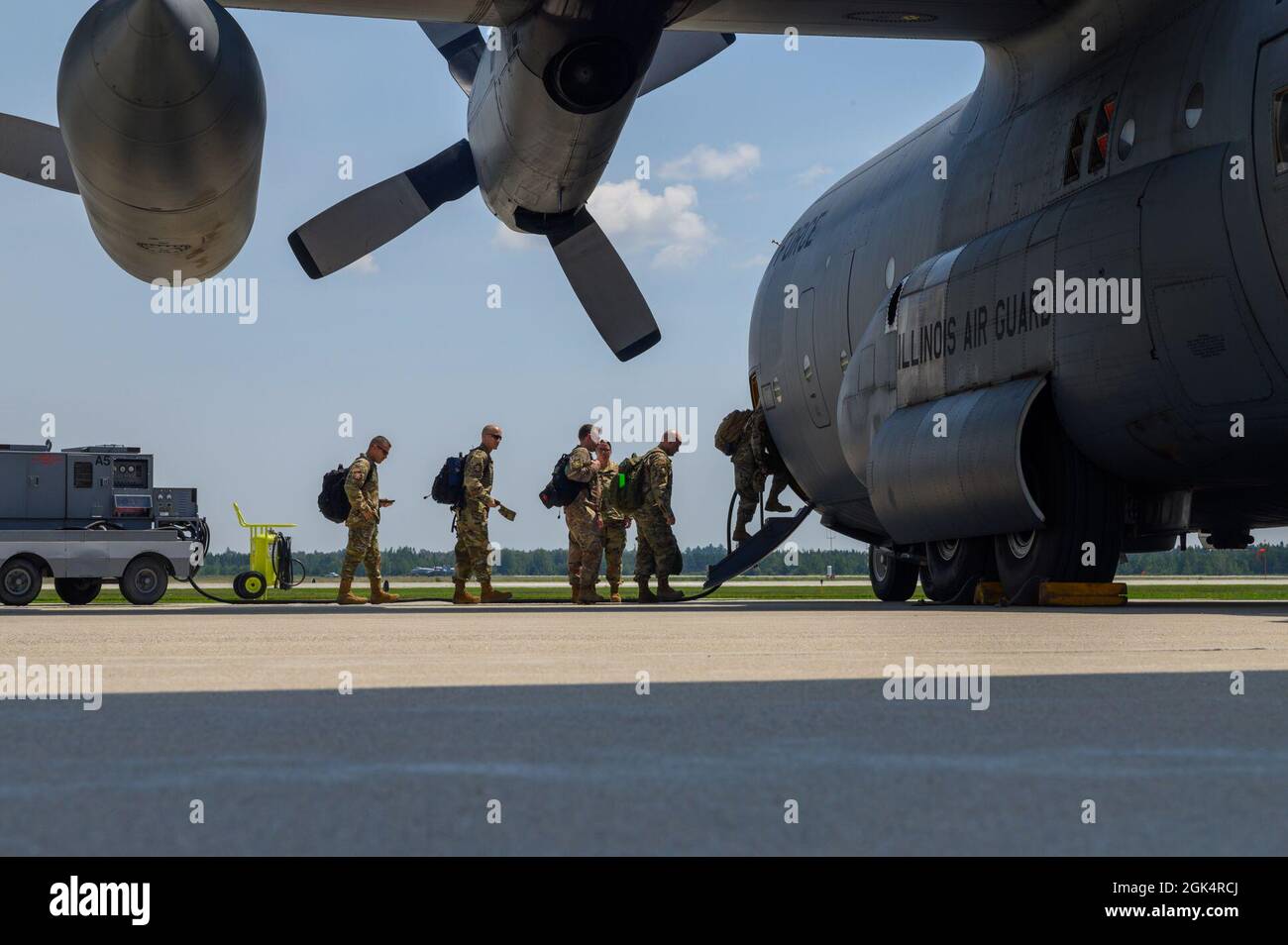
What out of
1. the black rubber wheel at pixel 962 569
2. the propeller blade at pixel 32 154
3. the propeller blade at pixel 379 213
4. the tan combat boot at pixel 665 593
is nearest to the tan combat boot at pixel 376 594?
the tan combat boot at pixel 665 593

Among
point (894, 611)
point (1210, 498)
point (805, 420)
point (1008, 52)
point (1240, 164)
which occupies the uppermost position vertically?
point (1008, 52)

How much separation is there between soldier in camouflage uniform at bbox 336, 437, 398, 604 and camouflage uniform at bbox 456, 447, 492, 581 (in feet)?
3.22

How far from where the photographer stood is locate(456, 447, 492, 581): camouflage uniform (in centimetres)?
1803

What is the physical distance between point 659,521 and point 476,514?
2.34 meters

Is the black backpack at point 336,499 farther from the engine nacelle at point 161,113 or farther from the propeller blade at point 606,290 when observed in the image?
the engine nacelle at point 161,113

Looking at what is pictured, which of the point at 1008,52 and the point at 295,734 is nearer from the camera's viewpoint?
the point at 295,734

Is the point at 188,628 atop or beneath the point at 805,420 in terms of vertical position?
beneath

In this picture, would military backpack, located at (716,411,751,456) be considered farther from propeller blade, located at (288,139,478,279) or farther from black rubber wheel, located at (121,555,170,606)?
black rubber wheel, located at (121,555,170,606)

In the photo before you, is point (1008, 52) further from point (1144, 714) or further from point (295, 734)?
point (295, 734)

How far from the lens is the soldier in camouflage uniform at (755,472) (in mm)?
19344

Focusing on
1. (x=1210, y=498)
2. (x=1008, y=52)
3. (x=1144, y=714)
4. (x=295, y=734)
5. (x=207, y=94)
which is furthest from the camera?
(x=1008, y=52)

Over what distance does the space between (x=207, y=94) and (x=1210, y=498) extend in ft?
27.3
